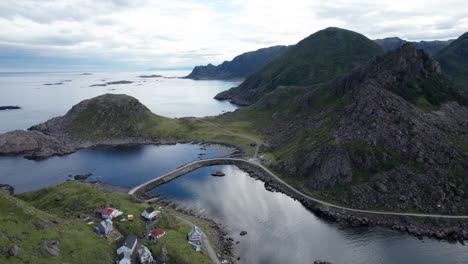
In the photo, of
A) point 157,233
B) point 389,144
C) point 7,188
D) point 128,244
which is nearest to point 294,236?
point 157,233

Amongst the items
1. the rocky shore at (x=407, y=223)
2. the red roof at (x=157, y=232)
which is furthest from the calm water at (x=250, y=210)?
the red roof at (x=157, y=232)

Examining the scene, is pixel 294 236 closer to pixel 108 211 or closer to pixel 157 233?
pixel 157 233

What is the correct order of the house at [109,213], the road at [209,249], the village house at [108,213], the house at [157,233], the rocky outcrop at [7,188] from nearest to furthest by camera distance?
the road at [209,249] → the house at [157,233] → the house at [109,213] → the village house at [108,213] → the rocky outcrop at [7,188]

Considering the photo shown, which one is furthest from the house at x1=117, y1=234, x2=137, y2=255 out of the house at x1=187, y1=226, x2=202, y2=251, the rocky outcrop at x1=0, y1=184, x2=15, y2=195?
the rocky outcrop at x1=0, y1=184, x2=15, y2=195

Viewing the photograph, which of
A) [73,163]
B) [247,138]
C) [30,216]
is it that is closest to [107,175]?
[73,163]

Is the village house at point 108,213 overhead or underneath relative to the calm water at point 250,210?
overhead

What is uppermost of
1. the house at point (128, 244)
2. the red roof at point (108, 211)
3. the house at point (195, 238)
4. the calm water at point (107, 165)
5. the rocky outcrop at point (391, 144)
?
the rocky outcrop at point (391, 144)

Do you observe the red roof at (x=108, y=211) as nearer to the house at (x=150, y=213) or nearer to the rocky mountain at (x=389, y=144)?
the house at (x=150, y=213)
